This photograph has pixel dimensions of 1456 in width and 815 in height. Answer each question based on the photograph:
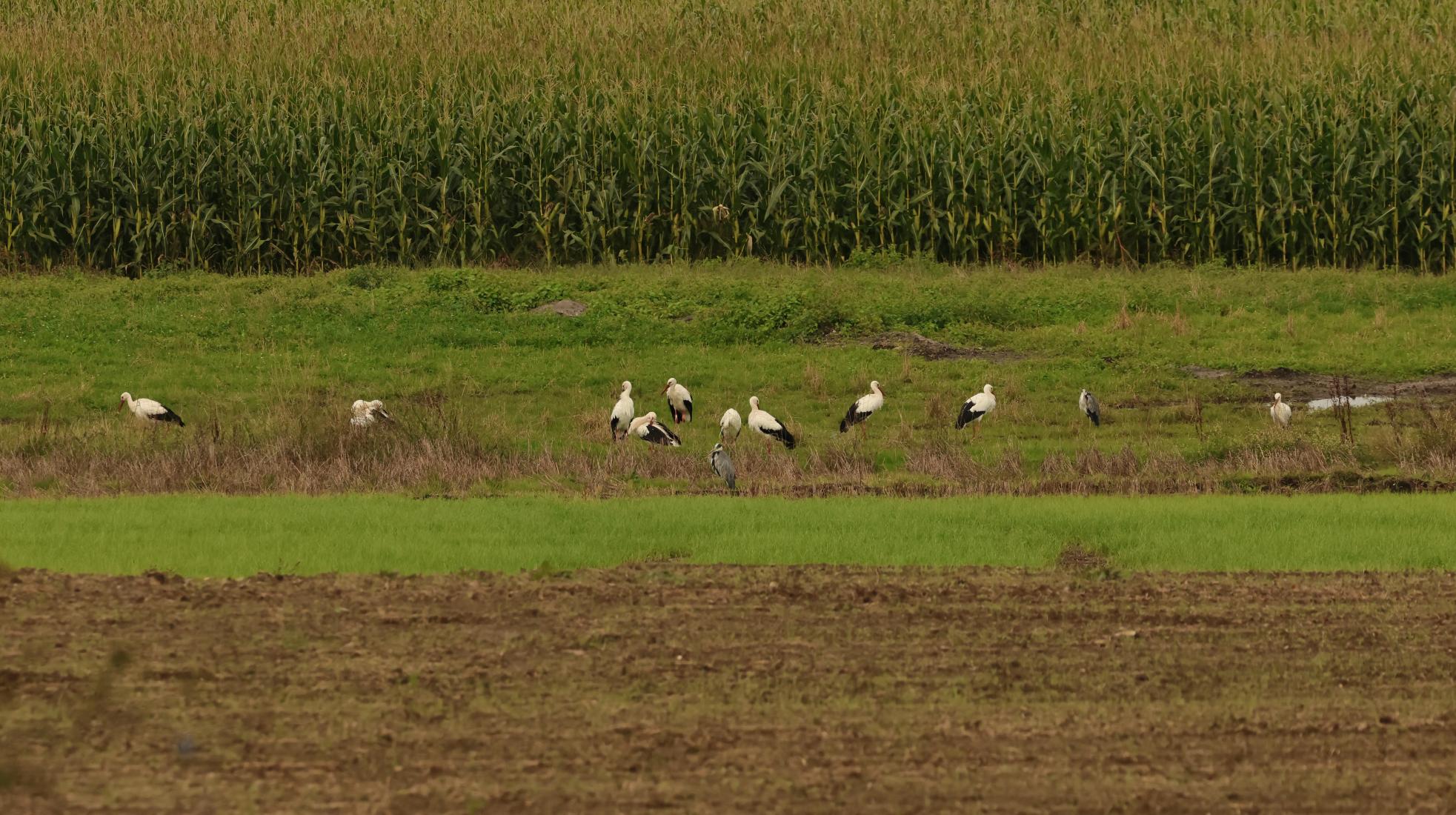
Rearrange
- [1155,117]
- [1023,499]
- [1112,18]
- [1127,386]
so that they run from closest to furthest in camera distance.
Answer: [1023,499]
[1127,386]
[1155,117]
[1112,18]

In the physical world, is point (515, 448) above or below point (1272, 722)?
below

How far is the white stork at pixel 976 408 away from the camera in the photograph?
19.5 m

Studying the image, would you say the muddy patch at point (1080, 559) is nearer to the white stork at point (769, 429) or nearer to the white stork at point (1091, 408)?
the white stork at point (769, 429)

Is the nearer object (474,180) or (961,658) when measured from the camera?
(961,658)

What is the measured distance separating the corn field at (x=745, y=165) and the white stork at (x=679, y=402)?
23.9 feet

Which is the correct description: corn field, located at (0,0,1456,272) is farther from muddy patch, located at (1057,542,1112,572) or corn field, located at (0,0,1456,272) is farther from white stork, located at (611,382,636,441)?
muddy patch, located at (1057,542,1112,572)

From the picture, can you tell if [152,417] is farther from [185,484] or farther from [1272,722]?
[1272,722]

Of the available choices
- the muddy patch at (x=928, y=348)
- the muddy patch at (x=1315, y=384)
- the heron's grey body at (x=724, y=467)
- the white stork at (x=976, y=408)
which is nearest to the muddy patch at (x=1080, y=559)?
the heron's grey body at (x=724, y=467)

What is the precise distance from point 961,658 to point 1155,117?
760 inches

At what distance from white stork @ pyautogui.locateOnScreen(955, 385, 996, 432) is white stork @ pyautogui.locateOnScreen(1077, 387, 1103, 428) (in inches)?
35.8

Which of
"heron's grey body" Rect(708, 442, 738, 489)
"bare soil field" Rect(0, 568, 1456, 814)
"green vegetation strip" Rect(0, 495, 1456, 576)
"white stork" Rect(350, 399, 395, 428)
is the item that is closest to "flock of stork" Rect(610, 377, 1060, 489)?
"heron's grey body" Rect(708, 442, 738, 489)

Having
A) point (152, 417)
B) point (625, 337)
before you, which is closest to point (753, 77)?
point (625, 337)

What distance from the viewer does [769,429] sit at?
62.5 ft

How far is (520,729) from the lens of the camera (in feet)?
30.4
